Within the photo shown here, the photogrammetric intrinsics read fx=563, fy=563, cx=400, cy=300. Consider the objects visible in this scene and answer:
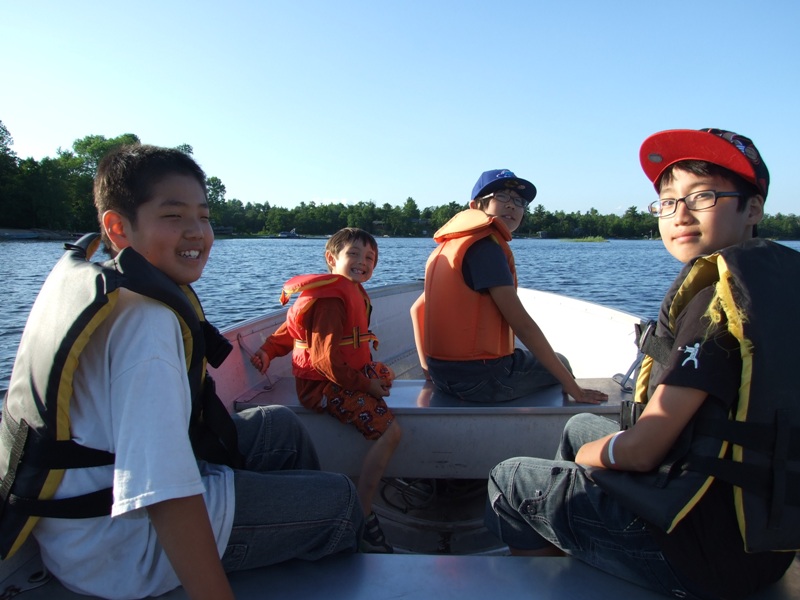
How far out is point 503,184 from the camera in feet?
9.04

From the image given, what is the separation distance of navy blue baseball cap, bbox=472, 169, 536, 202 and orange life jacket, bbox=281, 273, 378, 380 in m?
0.84

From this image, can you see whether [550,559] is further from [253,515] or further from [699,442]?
[253,515]

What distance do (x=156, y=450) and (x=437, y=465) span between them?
1.54m

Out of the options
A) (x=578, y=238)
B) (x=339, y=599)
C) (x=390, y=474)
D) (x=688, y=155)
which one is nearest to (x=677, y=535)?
(x=339, y=599)

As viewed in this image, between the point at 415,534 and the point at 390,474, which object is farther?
the point at 415,534

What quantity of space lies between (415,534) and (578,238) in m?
81.2

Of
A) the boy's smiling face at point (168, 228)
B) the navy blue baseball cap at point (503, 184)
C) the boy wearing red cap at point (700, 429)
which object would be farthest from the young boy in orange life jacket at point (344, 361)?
the boy's smiling face at point (168, 228)

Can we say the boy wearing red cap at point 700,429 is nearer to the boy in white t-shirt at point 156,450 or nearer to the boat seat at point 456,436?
the boy in white t-shirt at point 156,450

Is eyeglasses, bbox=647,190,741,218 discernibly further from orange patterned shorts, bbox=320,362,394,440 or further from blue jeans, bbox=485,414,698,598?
orange patterned shorts, bbox=320,362,394,440

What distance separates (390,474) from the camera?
2361mm

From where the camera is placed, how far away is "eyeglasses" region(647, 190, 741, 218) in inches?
50.9

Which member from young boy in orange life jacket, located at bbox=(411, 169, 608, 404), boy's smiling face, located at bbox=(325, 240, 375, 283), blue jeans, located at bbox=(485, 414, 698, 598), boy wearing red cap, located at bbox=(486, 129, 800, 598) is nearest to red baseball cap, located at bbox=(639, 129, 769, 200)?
boy wearing red cap, located at bbox=(486, 129, 800, 598)

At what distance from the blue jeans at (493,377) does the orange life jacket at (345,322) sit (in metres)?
0.39

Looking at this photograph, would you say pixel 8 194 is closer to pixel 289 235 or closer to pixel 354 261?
pixel 289 235
